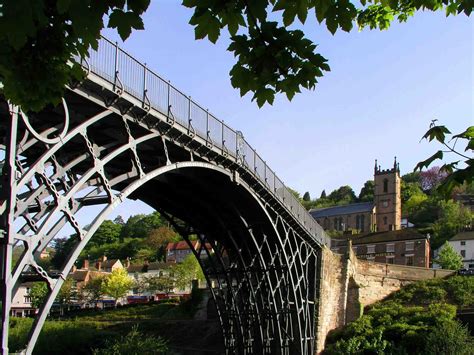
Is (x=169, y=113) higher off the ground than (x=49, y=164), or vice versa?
(x=169, y=113)

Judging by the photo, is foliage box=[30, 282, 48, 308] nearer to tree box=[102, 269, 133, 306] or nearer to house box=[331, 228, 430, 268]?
tree box=[102, 269, 133, 306]

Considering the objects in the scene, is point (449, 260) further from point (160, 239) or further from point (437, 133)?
point (437, 133)

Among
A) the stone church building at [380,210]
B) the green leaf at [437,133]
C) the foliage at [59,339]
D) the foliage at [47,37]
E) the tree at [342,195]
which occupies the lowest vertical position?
the foliage at [59,339]

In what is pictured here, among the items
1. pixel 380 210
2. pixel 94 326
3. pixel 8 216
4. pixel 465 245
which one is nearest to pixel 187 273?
pixel 94 326

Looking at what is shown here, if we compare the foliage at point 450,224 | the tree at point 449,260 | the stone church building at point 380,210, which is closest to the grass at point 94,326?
the tree at point 449,260

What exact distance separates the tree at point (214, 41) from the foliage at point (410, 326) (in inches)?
1087

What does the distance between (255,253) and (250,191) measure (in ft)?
16.2

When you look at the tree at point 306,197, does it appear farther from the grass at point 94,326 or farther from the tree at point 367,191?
the grass at point 94,326

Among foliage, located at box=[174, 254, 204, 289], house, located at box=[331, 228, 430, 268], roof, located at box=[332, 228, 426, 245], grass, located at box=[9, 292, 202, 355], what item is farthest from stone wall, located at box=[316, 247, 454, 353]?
foliage, located at box=[174, 254, 204, 289]

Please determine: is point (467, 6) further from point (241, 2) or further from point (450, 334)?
point (450, 334)

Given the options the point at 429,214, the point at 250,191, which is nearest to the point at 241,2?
the point at 250,191

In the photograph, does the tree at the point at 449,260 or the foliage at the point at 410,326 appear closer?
the foliage at the point at 410,326

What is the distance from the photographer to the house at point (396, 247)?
67.3m

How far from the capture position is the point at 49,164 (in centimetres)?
1442
